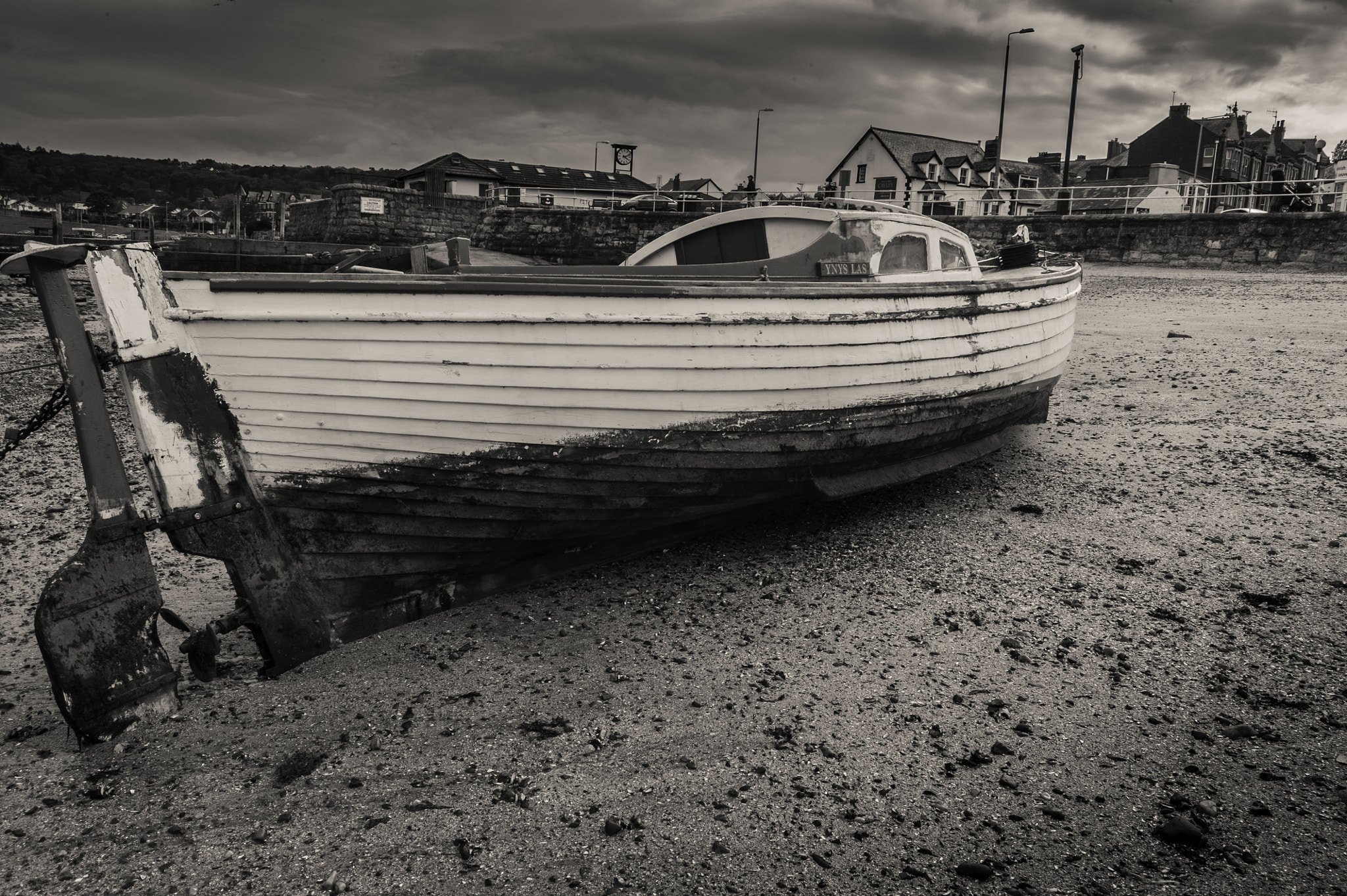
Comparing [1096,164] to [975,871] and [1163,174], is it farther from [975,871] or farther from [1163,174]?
[975,871]

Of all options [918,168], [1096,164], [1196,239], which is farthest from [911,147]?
[1196,239]

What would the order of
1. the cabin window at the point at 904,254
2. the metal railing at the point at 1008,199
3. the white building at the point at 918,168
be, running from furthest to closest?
the white building at the point at 918,168
the metal railing at the point at 1008,199
the cabin window at the point at 904,254

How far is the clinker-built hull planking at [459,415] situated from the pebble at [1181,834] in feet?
8.15

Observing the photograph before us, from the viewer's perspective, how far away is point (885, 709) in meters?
3.62

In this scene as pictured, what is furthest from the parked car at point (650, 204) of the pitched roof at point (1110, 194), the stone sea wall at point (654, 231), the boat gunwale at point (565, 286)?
the boat gunwale at point (565, 286)

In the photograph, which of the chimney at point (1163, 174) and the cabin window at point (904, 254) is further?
the chimney at point (1163, 174)

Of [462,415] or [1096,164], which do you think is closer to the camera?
[462,415]

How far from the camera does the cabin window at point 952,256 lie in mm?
6855

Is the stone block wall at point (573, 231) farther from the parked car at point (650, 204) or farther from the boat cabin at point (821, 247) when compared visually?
the boat cabin at point (821, 247)

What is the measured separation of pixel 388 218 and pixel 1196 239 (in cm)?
2438

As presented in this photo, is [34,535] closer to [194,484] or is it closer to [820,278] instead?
[194,484]

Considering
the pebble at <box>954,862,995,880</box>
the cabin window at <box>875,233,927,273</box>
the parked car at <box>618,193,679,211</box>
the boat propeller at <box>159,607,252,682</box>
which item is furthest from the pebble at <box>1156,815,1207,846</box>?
the parked car at <box>618,193,679,211</box>

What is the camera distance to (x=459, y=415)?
12.5ft

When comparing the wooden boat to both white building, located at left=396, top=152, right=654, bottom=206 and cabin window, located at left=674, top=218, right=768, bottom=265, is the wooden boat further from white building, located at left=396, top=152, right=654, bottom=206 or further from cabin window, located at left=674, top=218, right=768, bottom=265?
white building, located at left=396, top=152, right=654, bottom=206
